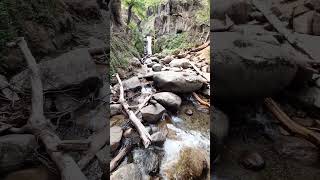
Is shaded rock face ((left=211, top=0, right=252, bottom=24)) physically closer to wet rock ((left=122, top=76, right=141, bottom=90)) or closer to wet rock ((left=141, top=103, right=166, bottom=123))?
wet rock ((left=141, top=103, right=166, bottom=123))

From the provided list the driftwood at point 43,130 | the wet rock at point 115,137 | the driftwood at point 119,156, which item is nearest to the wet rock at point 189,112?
the wet rock at point 115,137

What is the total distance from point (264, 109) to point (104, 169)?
1.21 m

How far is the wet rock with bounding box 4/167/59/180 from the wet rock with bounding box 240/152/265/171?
47.5 inches

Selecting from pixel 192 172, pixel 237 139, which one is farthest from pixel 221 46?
pixel 192 172

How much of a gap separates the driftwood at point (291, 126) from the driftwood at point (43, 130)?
1394 mm

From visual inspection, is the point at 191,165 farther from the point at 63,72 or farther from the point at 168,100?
the point at 63,72

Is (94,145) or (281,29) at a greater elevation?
(281,29)

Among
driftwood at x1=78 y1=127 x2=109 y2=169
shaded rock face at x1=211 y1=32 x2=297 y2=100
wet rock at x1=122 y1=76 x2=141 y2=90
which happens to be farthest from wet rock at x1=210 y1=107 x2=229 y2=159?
wet rock at x1=122 y1=76 x2=141 y2=90

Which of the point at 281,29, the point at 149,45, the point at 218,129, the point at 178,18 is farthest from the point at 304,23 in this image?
Answer: the point at 178,18

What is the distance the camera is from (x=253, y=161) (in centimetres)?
185

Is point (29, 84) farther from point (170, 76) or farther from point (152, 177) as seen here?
point (170, 76)

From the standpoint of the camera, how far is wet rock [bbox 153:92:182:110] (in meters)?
3.08

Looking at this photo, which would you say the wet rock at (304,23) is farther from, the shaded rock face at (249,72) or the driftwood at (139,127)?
the driftwood at (139,127)

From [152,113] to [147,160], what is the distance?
670mm
